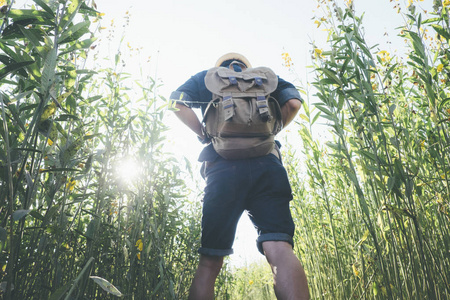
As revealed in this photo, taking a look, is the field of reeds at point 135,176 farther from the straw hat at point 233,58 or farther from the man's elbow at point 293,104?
the straw hat at point 233,58

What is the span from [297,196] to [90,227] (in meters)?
2.25

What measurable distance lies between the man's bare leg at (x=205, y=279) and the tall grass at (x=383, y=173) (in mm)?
762

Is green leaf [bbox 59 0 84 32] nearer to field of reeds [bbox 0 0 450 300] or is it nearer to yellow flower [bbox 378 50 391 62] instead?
field of reeds [bbox 0 0 450 300]

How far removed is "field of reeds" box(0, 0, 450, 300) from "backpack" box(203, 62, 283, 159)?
0.30m

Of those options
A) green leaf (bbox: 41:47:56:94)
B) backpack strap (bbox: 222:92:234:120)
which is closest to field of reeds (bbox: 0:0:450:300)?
green leaf (bbox: 41:47:56:94)

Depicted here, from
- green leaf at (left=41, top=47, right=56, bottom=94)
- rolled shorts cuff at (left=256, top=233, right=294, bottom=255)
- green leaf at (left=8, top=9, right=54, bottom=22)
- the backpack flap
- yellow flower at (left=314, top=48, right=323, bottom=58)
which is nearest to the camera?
green leaf at (left=41, top=47, right=56, bottom=94)

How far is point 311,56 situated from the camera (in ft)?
7.70

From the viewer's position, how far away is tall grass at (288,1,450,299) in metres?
1.47

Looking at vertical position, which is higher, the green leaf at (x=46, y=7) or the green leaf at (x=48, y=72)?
the green leaf at (x=46, y=7)

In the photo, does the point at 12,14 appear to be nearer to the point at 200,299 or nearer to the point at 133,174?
the point at 133,174

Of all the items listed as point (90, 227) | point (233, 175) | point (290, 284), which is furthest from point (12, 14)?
point (290, 284)

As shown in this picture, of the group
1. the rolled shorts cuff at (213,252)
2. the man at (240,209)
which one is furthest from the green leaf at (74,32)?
the rolled shorts cuff at (213,252)

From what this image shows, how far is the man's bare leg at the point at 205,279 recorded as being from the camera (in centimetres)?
150

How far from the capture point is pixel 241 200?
1644mm
